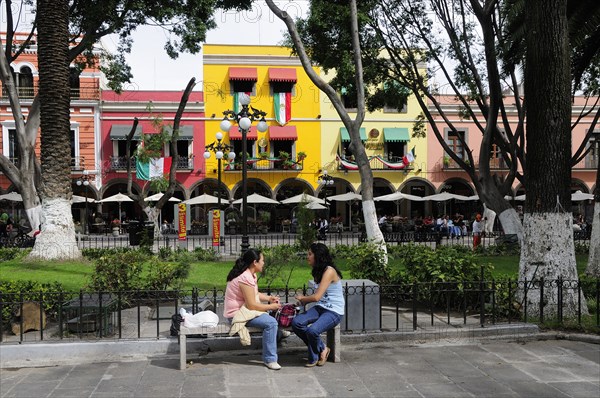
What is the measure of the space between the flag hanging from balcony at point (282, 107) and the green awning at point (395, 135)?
5.61m

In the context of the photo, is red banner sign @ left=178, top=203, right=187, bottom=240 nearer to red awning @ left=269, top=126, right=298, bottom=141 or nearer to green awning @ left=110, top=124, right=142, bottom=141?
green awning @ left=110, top=124, right=142, bottom=141

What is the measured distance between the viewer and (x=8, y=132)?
3058cm

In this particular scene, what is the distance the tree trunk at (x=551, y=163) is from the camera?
25.0ft

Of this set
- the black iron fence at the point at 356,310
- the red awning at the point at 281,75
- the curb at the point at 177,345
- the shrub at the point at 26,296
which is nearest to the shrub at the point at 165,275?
the black iron fence at the point at 356,310

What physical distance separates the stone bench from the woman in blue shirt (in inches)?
3.9

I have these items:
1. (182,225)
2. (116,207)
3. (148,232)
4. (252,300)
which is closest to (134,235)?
(182,225)

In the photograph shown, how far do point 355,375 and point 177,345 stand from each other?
6.87 ft

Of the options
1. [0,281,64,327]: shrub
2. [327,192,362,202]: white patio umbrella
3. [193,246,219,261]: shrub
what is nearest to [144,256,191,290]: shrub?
[0,281,64,327]: shrub

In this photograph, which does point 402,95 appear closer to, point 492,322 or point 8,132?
point 492,322

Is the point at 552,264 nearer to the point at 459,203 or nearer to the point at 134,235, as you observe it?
the point at 134,235

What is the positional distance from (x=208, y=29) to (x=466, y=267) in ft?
39.5

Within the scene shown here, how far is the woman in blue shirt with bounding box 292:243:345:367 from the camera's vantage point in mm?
6070

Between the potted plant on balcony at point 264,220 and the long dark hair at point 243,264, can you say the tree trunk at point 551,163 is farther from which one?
the potted plant on balcony at point 264,220

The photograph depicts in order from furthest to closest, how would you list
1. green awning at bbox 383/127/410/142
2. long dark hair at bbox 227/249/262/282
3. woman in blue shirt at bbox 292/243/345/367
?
green awning at bbox 383/127/410/142
long dark hair at bbox 227/249/262/282
woman in blue shirt at bbox 292/243/345/367
